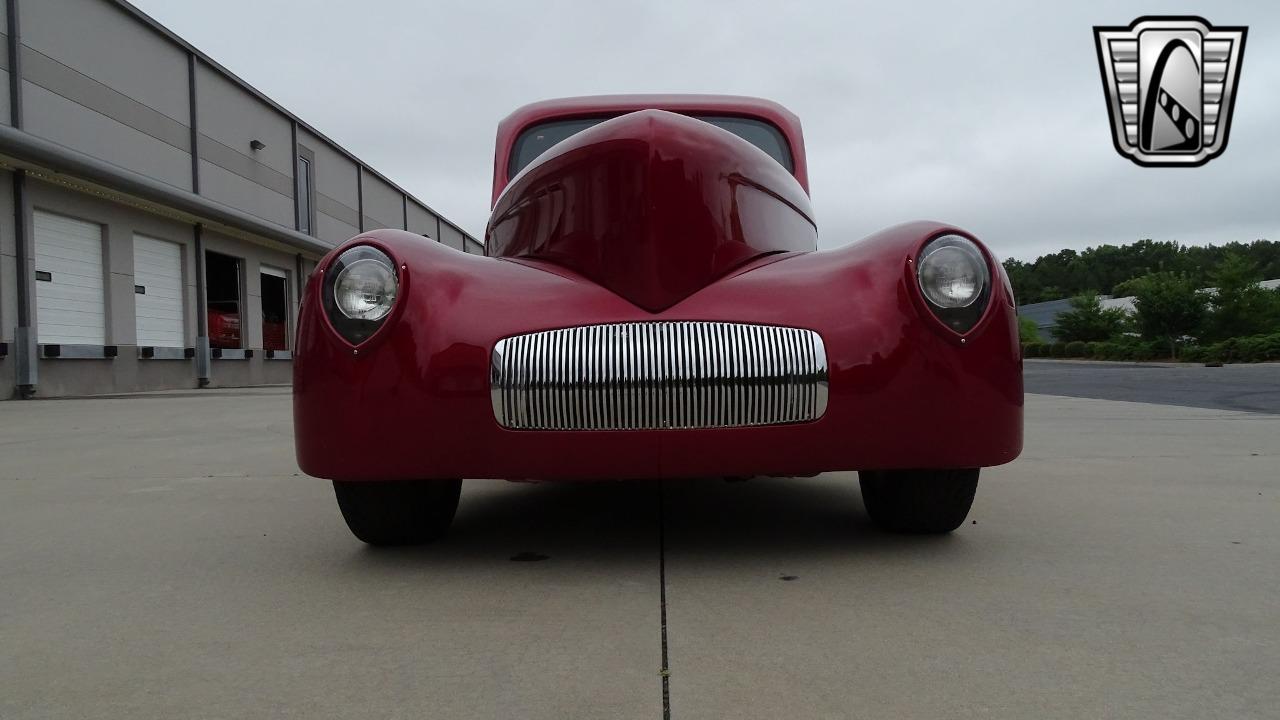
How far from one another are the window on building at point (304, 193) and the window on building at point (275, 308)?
1.49 metres

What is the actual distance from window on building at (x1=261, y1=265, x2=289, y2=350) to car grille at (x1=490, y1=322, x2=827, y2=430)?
60.0 feet

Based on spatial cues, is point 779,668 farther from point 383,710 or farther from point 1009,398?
point 1009,398

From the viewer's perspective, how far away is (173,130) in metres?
14.9

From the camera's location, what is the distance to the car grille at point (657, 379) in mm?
1938

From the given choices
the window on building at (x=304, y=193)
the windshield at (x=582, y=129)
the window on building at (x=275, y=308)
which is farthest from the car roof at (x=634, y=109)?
the window on building at (x=304, y=193)

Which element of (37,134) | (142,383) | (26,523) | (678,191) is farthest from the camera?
(142,383)

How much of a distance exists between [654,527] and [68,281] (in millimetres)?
13210

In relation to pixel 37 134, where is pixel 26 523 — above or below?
below

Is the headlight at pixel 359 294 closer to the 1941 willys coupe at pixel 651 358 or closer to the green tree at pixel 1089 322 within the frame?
the 1941 willys coupe at pixel 651 358

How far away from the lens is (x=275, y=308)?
19453 millimetres

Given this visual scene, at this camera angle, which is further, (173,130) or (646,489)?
(173,130)

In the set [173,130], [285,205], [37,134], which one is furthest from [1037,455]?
[285,205]

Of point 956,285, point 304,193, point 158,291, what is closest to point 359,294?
point 956,285

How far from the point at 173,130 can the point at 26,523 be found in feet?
47.7
